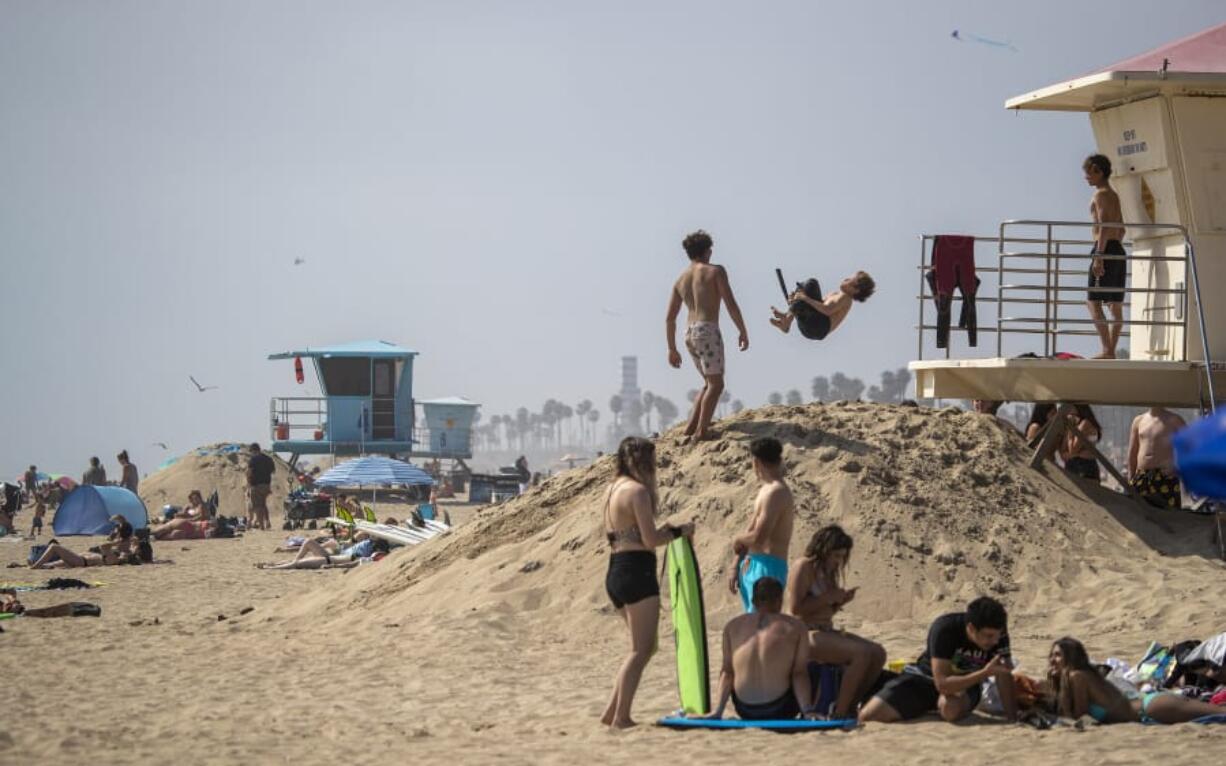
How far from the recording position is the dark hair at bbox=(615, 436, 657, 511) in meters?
8.41

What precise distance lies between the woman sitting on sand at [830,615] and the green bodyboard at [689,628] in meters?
0.54

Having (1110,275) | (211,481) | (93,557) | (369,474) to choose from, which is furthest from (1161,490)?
(211,481)

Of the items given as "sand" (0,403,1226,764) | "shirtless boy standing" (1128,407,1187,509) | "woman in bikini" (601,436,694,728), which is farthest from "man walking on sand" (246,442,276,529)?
"woman in bikini" (601,436,694,728)

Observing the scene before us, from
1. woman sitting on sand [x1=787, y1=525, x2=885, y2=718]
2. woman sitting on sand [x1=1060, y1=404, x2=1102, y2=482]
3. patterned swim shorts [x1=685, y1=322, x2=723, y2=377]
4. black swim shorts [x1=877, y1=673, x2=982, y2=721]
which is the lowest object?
black swim shorts [x1=877, y1=673, x2=982, y2=721]

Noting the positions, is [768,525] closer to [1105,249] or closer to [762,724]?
[762,724]

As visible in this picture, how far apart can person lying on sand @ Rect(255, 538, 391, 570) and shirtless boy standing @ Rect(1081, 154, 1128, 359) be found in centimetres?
958

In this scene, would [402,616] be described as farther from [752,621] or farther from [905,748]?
[905,748]

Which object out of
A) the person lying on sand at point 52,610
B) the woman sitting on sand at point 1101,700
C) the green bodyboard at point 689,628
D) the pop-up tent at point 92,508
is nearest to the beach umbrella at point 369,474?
the pop-up tent at point 92,508

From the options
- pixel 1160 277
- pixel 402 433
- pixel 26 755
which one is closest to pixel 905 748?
pixel 26 755

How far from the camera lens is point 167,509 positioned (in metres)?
32.2

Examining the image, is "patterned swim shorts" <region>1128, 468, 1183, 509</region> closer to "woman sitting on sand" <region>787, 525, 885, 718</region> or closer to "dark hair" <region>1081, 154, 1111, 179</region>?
"dark hair" <region>1081, 154, 1111, 179</region>

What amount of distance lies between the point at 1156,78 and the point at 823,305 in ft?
12.3

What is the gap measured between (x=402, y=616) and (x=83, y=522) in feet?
57.4

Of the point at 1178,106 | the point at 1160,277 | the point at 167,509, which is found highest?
the point at 1178,106
